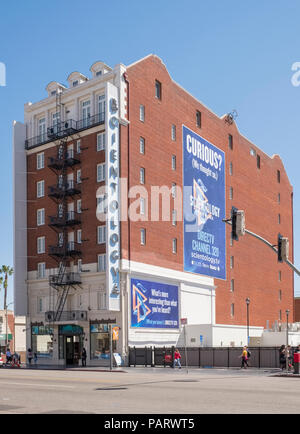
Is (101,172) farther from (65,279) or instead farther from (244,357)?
(244,357)

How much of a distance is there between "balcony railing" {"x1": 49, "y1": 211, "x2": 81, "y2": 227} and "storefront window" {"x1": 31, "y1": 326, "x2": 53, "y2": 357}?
10372 mm

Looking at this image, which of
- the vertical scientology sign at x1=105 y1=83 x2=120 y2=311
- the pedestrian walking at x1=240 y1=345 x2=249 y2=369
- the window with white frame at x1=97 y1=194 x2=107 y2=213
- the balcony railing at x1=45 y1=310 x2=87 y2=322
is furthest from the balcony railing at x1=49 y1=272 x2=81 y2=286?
the pedestrian walking at x1=240 y1=345 x2=249 y2=369

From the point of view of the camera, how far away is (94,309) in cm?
5591

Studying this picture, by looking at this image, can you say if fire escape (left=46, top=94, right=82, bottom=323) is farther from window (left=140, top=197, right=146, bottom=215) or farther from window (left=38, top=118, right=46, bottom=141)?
window (left=140, top=197, right=146, bottom=215)

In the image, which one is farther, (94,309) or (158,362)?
(94,309)

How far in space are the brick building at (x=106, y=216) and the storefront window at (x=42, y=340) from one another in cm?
11

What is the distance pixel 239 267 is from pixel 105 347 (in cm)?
2904

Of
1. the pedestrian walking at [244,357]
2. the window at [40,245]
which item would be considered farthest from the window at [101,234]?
the pedestrian walking at [244,357]

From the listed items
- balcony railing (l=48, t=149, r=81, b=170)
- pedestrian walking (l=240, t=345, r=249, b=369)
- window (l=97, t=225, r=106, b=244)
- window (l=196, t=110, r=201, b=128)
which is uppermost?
window (l=196, t=110, r=201, b=128)

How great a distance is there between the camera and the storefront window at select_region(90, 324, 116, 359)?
55.0 meters

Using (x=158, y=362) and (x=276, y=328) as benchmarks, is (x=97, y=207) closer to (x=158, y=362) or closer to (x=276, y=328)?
(x=158, y=362)

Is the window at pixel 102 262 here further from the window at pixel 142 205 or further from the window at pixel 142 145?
the window at pixel 142 145

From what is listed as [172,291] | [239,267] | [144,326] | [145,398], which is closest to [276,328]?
[239,267]
